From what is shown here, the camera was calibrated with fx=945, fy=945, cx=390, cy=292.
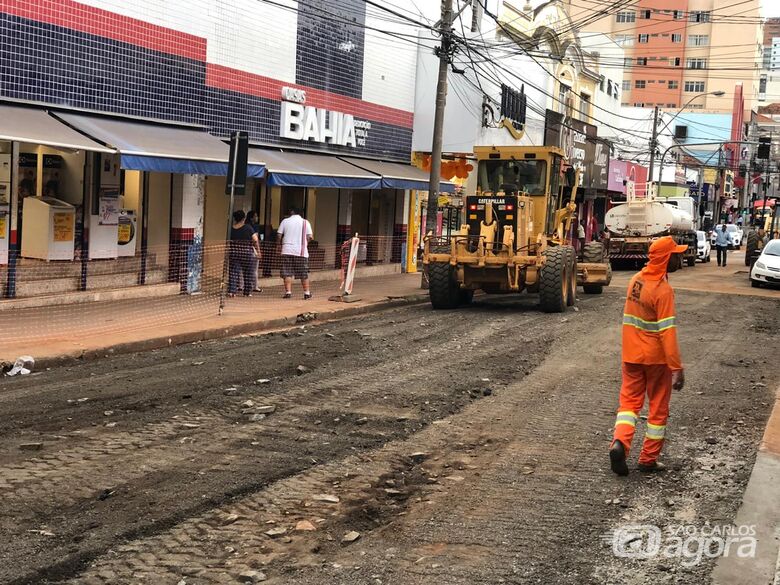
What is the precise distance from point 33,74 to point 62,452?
29.9 feet

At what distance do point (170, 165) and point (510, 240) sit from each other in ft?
21.0

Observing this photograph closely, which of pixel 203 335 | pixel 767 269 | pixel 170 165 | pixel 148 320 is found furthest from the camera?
pixel 767 269

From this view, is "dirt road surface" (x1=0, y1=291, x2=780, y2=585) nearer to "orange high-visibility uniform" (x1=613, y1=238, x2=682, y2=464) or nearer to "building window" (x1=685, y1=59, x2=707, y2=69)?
"orange high-visibility uniform" (x1=613, y1=238, x2=682, y2=464)

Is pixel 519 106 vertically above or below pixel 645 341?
above

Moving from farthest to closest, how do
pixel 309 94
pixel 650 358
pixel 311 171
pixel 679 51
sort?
pixel 679 51
pixel 309 94
pixel 311 171
pixel 650 358

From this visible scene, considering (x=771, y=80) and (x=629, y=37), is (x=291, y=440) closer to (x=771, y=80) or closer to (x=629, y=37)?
(x=629, y=37)

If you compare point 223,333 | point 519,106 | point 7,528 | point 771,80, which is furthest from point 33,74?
point 771,80

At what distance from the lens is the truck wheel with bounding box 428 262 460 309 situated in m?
18.1

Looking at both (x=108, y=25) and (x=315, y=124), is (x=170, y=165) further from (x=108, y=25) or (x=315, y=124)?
(x=315, y=124)

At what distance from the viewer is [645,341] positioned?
720 cm

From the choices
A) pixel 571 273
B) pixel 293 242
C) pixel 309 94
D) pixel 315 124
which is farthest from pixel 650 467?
pixel 309 94

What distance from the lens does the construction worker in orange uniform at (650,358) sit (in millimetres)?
7117

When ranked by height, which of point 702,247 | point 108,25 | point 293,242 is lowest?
point 293,242

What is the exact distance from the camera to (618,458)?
7027 millimetres
